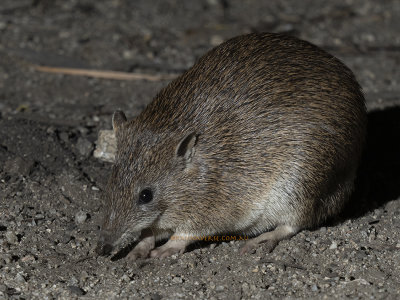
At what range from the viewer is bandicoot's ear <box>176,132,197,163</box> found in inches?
222

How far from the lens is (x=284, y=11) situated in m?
11.7

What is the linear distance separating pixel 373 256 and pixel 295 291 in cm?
95

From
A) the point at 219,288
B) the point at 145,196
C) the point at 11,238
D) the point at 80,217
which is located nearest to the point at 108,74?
the point at 80,217

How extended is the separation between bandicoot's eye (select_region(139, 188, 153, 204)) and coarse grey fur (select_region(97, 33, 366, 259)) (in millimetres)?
38

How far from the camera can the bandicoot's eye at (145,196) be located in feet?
18.2

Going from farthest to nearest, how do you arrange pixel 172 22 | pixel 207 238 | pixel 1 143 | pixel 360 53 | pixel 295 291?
pixel 172 22, pixel 360 53, pixel 1 143, pixel 207 238, pixel 295 291

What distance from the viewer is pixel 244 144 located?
5.93 metres

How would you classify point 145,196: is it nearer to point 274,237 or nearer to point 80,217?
point 80,217

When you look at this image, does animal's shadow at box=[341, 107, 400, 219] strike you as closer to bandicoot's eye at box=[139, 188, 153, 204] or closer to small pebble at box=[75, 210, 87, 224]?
bandicoot's eye at box=[139, 188, 153, 204]

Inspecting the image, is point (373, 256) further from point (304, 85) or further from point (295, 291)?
point (304, 85)

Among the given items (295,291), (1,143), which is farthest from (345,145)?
(1,143)

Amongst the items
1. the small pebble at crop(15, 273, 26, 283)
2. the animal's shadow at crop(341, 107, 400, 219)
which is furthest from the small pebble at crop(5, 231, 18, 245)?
the animal's shadow at crop(341, 107, 400, 219)

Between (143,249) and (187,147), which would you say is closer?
(187,147)

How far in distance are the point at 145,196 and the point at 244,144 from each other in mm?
1036
